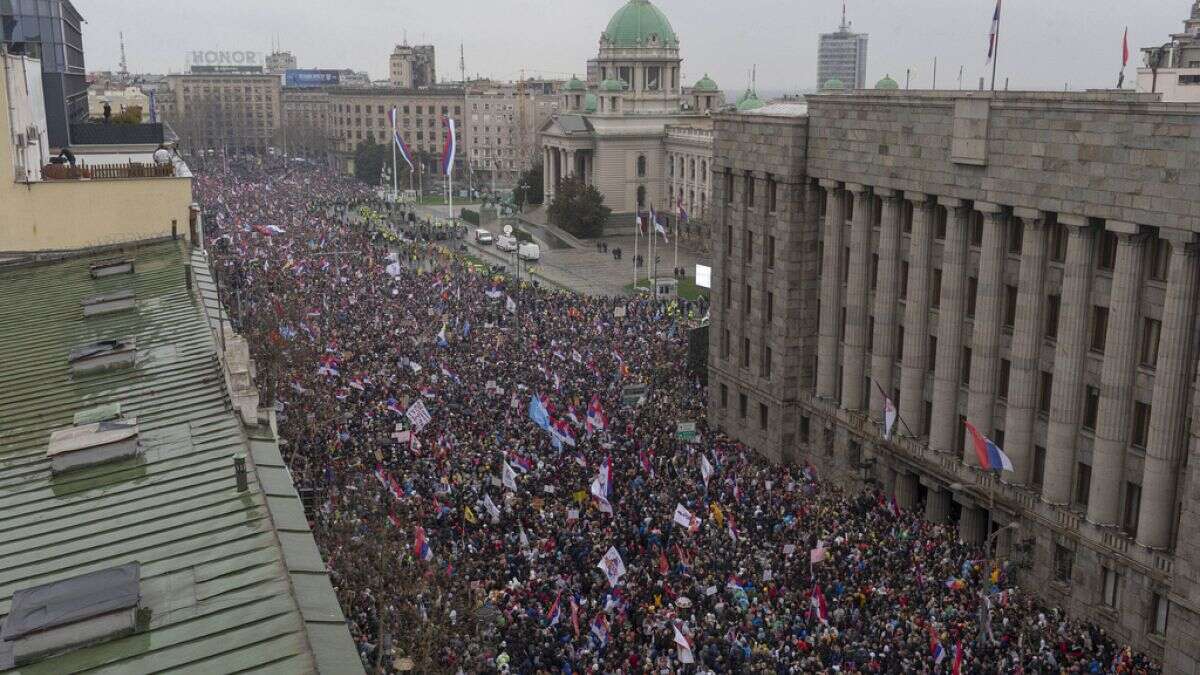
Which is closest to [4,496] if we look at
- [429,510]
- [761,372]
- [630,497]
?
[429,510]

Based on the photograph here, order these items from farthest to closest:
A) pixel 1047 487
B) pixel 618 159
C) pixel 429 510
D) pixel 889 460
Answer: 1. pixel 618 159
2. pixel 889 460
3. pixel 429 510
4. pixel 1047 487

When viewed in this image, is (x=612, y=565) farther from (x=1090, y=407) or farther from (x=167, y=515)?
(x=167, y=515)

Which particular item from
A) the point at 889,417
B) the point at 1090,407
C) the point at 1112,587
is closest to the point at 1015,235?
the point at 1090,407

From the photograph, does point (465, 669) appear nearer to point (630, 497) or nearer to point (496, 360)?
point (630, 497)

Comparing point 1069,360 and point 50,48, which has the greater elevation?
point 50,48

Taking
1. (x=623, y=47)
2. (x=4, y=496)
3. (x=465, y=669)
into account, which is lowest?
(x=465, y=669)

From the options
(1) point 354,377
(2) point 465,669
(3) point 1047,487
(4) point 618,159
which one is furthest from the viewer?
(4) point 618,159

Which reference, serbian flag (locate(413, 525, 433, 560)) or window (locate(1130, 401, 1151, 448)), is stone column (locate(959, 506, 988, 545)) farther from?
serbian flag (locate(413, 525, 433, 560))
